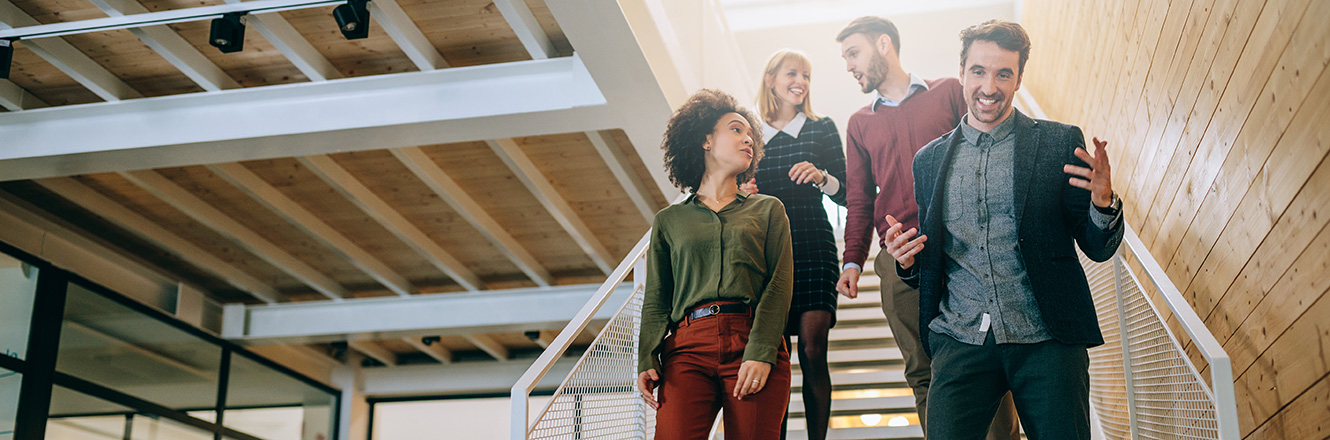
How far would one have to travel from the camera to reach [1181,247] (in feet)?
11.4

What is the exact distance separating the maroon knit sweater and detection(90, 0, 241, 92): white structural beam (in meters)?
3.31

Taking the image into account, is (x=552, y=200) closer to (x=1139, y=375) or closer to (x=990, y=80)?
(x=1139, y=375)

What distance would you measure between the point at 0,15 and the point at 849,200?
3972 mm

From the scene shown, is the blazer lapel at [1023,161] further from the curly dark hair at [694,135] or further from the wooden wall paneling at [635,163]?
the wooden wall paneling at [635,163]

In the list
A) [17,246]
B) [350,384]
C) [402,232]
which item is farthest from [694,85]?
[350,384]

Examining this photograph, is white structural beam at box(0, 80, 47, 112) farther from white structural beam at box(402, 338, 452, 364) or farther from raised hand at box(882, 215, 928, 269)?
raised hand at box(882, 215, 928, 269)

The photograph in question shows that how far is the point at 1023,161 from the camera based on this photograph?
237cm

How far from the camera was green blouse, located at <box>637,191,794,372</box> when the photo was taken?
2.55 m

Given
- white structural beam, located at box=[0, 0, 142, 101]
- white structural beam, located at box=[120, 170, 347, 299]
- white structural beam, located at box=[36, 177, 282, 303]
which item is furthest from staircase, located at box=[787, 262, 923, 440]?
white structural beam, located at box=[36, 177, 282, 303]

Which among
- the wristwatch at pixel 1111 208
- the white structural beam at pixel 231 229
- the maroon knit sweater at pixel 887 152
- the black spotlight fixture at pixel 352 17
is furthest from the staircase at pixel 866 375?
the white structural beam at pixel 231 229

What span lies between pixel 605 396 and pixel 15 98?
4.30m

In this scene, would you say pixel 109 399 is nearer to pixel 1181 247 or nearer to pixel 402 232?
pixel 402 232

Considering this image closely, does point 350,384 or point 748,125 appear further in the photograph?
point 350,384

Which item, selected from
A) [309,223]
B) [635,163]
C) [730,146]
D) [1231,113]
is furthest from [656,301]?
[309,223]
